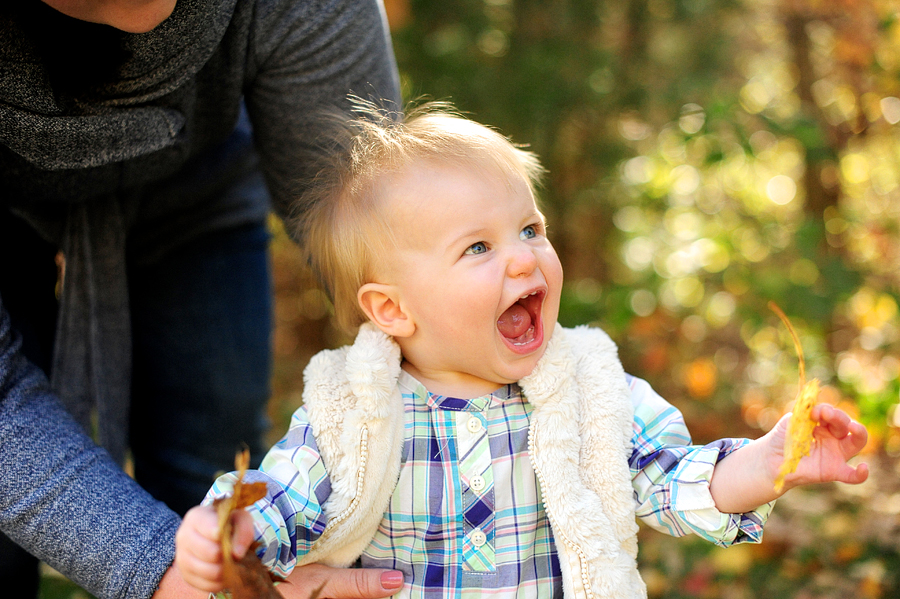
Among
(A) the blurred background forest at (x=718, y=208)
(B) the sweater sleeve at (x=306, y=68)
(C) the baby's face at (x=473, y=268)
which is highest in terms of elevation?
(B) the sweater sleeve at (x=306, y=68)

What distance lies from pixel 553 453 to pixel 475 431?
135 millimetres

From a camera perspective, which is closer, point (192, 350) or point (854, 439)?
point (854, 439)

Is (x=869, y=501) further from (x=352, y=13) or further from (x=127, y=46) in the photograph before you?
(x=127, y=46)

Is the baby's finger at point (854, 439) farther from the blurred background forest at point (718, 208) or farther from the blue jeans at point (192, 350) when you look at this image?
the blurred background forest at point (718, 208)

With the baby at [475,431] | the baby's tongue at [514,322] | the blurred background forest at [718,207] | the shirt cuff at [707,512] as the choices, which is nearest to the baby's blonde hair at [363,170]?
the baby at [475,431]

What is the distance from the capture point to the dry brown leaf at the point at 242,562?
914 millimetres

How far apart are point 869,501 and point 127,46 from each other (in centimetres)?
283

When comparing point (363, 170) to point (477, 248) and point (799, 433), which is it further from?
point (799, 433)

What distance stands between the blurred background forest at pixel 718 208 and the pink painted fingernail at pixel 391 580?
1.54 meters

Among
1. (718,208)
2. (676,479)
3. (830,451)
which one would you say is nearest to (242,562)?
(676,479)

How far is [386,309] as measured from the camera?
1.32 metres

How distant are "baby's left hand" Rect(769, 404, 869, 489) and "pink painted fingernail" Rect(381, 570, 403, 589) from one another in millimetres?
593

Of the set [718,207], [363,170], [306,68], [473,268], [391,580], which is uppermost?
[306,68]

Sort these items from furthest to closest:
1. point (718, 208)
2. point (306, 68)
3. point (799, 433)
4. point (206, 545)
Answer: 1. point (718, 208)
2. point (306, 68)
3. point (799, 433)
4. point (206, 545)
